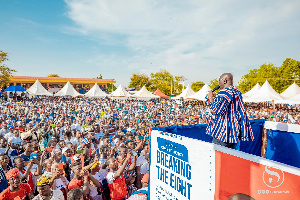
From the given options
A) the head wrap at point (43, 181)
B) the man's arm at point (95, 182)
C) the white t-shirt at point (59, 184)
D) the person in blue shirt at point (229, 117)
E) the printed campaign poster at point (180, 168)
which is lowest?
the white t-shirt at point (59, 184)

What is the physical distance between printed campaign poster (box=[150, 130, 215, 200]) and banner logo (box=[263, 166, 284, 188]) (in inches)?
16.3

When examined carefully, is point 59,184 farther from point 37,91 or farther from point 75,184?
point 37,91

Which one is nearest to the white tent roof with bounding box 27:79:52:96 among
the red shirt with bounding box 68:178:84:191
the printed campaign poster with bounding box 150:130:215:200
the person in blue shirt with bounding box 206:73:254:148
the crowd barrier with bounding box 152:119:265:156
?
the red shirt with bounding box 68:178:84:191

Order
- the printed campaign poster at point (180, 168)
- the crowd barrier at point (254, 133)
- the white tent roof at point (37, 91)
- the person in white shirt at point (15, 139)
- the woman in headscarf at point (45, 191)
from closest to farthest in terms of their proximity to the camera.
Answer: the printed campaign poster at point (180, 168) → the woman in headscarf at point (45, 191) → the crowd barrier at point (254, 133) → the person in white shirt at point (15, 139) → the white tent roof at point (37, 91)

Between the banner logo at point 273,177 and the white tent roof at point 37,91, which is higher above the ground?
the white tent roof at point 37,91

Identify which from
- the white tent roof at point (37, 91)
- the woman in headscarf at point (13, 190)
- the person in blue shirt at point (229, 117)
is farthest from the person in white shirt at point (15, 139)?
the white tent roof at point (37, 91)

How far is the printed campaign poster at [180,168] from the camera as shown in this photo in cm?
179

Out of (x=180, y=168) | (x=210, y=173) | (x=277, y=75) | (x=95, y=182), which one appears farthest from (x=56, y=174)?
(x=277, y=75)

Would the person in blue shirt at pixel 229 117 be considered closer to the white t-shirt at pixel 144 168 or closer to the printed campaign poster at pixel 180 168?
the printed campaign poster at pixel 180 168

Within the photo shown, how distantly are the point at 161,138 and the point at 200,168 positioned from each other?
2.02 ft

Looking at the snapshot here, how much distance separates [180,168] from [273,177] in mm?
885

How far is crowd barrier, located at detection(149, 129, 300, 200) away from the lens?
1341 millimetres

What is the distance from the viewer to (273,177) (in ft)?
4.44

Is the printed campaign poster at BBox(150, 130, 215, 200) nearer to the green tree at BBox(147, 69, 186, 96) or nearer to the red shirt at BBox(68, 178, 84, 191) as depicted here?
the red shirt at BBox(68, 178, 84, 191)
